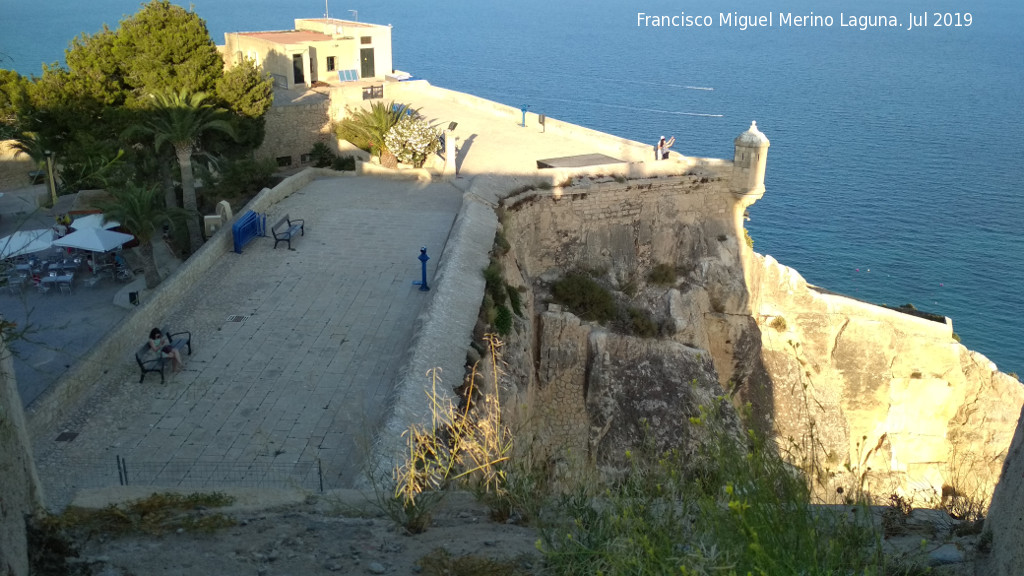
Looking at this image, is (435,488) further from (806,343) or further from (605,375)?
(806,343)

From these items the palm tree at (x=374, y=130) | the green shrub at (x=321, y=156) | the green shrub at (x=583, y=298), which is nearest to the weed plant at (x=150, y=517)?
the green shrub at (x=583, y=298)

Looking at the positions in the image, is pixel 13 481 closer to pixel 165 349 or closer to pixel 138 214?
pixel 165 349

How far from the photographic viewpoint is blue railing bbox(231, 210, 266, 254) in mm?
15414

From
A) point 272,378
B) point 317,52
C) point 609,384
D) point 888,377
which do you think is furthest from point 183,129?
point 888,377

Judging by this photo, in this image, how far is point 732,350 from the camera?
22.5m

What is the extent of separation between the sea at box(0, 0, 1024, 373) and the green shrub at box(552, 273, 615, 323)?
18885 millimetres

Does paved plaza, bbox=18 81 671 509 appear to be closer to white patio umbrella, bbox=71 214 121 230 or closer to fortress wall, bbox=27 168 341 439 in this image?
fortress wall, bbox=27 168 341 439

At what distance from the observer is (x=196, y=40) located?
23.7 meters

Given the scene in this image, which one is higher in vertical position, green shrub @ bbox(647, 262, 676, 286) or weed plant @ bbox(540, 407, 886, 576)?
weed plant @ bbox(540, 407, 886, 576)

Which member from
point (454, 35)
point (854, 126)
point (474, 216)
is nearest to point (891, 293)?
point (474, 216)

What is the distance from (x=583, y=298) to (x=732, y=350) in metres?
5.03

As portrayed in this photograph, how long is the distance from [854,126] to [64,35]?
93956 mm

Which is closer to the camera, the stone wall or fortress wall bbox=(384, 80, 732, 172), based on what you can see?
fortress wall bbox=(384, 80, 732, 172)

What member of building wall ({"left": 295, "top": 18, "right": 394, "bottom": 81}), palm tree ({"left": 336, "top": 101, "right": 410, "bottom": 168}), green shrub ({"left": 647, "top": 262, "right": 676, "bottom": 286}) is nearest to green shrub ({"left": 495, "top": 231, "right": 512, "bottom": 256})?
palm tree ({"left": 336, "top": 101, "right": 410, "bottom": 168})
